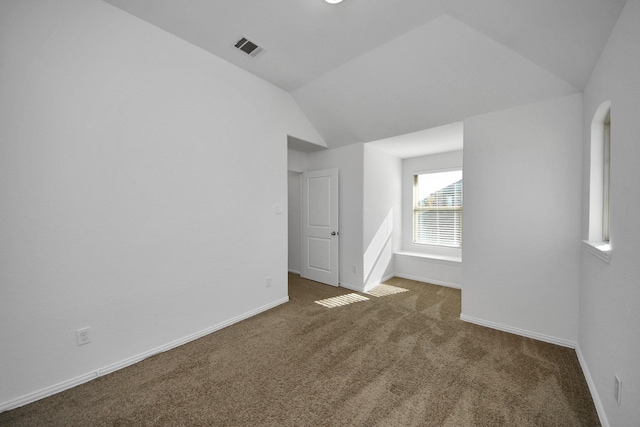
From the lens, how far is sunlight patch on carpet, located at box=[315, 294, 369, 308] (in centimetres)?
337

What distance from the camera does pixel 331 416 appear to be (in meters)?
1.53

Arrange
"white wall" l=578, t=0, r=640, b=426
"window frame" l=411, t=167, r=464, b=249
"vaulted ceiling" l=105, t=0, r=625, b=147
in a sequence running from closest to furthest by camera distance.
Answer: "white wall" l=578, t=0, r=640, b=426, "vaulted ceiling" l=105, t=0, r=625, b=147, "window frame" l=411, t=167, r=464, b=249

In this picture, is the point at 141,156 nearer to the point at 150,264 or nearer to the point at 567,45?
the point at 150,264

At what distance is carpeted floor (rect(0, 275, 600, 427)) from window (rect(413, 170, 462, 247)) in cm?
209

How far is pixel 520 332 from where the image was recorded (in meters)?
2.55

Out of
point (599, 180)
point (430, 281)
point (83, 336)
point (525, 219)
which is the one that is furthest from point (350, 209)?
point (83, 336)

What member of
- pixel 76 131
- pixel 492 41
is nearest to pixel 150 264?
pixel 76 131

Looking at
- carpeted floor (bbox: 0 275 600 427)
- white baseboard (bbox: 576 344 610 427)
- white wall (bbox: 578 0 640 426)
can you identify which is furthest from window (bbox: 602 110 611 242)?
carpeted floor (bbox: 0 275 600 427)

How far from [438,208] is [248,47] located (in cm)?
392

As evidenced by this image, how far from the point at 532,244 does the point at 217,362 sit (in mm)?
3178

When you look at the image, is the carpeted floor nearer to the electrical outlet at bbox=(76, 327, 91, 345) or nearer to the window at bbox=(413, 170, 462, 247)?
the electrical outlet at bbox=(76, 327, 91, 345)

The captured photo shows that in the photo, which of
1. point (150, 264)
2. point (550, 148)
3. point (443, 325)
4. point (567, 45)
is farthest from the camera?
point (443, 325)

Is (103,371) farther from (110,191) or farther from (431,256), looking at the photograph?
(431,256)

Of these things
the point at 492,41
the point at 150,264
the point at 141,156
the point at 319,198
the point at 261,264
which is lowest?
the point at 261,264
